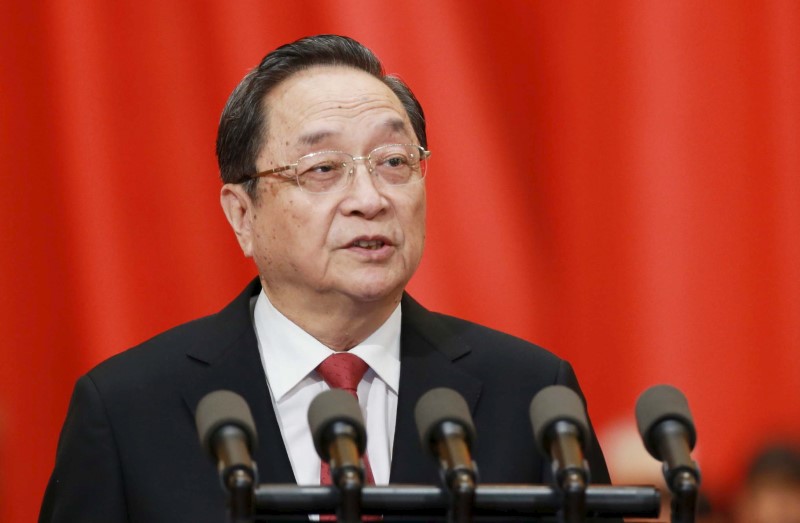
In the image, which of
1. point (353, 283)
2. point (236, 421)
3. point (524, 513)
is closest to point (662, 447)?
point (524, 513)

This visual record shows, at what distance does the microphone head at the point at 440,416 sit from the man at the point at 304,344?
63 cm

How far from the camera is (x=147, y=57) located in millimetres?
2861

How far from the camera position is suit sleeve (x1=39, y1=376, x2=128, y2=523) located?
2066 millimetres

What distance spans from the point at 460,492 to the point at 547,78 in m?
1.78

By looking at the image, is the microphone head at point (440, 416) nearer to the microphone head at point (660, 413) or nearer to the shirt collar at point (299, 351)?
the microphone head at point (660, 413)

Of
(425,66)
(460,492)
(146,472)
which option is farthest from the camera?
(425,66)

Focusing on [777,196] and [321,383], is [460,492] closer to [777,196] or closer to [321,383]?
[321,383]

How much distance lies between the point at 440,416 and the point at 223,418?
24 cm

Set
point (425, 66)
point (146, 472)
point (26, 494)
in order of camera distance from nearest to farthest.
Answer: point (146, 472) < point (26, 494) < point (425, 66)

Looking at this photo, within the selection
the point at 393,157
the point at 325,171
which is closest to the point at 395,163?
the point at 393,157

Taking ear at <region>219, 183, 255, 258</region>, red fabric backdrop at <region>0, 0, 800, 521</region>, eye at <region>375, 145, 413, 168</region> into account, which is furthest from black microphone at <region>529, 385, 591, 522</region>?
red fabric backdrop at <region>0, 0, 800, 521</region>

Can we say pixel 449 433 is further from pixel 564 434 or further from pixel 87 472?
pixel 87 472

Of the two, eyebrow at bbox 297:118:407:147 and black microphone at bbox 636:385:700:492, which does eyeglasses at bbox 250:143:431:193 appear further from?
black microphone at bbox 636:385:700:492

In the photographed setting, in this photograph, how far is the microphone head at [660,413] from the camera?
145 cm
